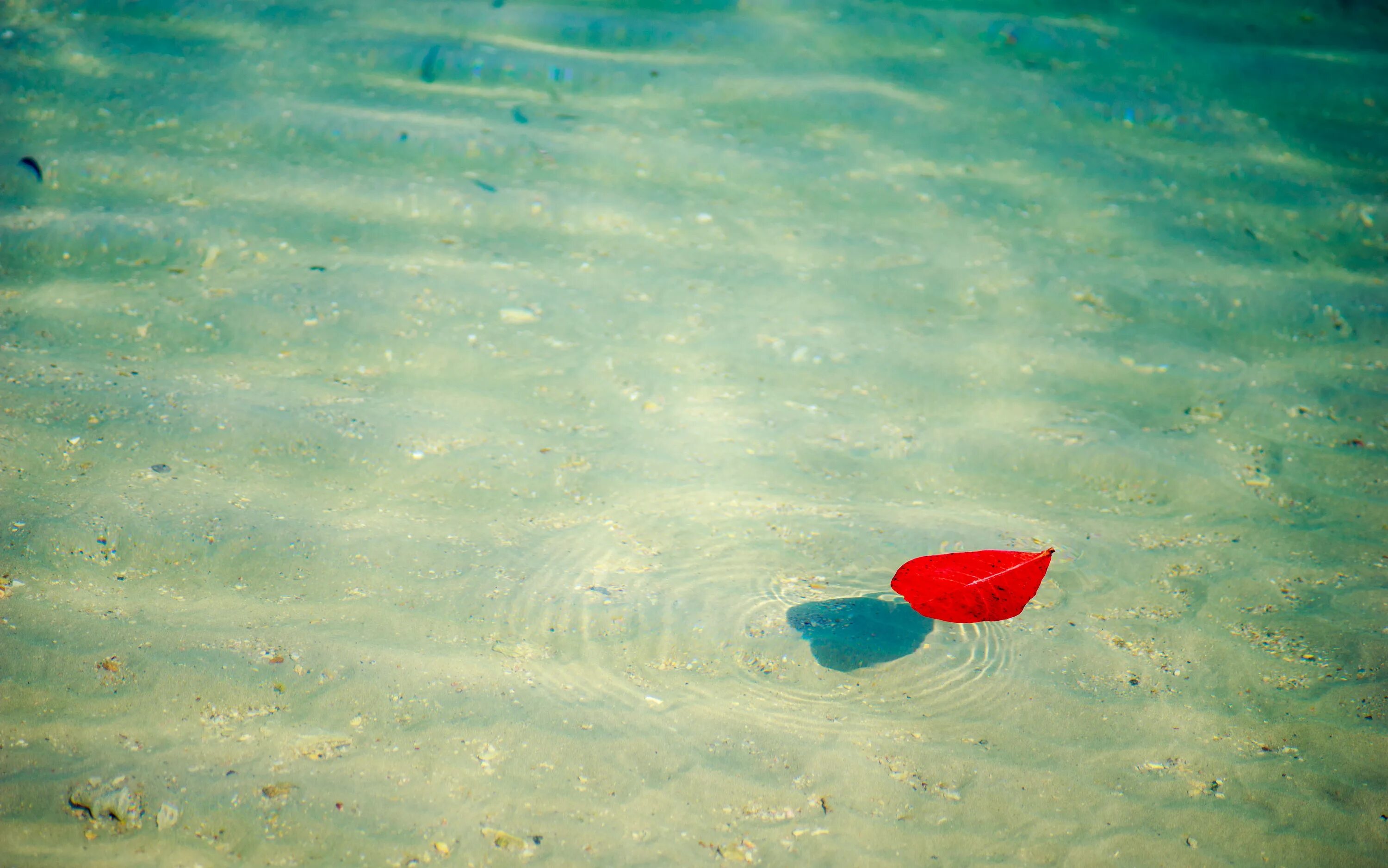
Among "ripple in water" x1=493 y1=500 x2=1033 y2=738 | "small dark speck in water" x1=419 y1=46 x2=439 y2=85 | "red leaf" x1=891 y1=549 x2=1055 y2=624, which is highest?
"small dark speck in water" x1=419 y1=46 x2=439 y2=85

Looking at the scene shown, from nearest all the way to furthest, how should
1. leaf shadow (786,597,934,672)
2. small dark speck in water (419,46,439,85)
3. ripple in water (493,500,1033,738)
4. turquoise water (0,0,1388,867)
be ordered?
turquoise water (0,0,1388,867), ripple in water (493,500,1033,738), leaf shadow (786,597,934,672), small dark speck in water (419,46,439,85)

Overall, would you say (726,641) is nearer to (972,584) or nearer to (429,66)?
(972,584)

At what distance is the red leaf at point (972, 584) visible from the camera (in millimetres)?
1968

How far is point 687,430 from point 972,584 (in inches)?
37.6

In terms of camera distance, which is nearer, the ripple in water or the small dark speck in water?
the ripple in water

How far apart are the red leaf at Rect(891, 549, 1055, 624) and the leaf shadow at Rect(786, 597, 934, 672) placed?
49 millimetres

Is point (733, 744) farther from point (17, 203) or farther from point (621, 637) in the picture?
point (17, 203)

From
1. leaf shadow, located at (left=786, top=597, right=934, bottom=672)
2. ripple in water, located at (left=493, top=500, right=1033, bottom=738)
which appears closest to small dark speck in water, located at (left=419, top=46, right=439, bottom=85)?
ripple in water, located at (left=493, top=500, right=1033, bottom=738)

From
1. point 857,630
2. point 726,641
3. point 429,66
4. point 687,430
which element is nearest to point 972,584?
point 857,630

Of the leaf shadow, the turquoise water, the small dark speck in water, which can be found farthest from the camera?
the small dark speck in water

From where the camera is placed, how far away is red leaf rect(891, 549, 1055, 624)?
77.5 inches

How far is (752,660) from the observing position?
189 cm

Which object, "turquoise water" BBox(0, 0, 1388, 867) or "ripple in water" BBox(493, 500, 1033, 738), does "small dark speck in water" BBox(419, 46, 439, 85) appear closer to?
"turquoise water" BBox(0, 0, 1388, 867)

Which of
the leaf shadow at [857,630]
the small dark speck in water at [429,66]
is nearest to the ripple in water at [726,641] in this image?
the leaf shadow at [857,630]
